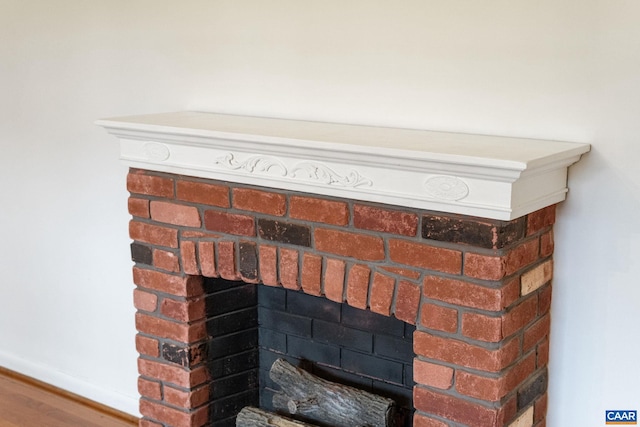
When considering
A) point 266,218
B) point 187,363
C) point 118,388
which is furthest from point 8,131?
point 266,218

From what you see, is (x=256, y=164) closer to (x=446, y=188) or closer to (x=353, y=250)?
(x=353, y=250)

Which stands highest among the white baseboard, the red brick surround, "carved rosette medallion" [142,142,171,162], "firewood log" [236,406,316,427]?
"carved rosette medallion" [142,142,171,162]

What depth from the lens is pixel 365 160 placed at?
1753 millimetres

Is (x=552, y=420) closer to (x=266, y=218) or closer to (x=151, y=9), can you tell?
(x=266, y=218)

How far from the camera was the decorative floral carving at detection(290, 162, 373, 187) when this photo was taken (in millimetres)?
1801

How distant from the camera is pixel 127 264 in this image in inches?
111

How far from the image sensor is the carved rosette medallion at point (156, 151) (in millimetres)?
2150

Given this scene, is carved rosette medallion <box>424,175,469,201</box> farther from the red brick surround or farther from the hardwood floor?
the hardwood floor

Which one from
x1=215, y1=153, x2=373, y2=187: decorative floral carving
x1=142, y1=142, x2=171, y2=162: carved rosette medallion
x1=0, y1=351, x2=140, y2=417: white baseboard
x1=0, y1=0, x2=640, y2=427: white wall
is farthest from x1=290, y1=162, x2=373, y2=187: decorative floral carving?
x1=0, y1=351, x2=140, y2=417: white baseboard

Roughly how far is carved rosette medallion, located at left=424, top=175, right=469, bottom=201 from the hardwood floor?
1712 mm

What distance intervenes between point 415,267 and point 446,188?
23 centimetres

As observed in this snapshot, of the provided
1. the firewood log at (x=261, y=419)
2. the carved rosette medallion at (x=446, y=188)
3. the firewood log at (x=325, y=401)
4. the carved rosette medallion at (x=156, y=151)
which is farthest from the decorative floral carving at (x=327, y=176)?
the firewood log at (x=261, y=419)

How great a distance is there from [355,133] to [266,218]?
33cm
